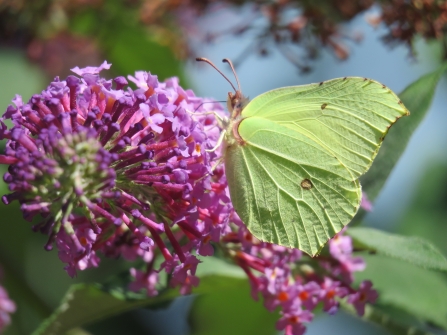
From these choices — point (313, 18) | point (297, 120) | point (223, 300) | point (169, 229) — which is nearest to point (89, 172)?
point (169, 229)

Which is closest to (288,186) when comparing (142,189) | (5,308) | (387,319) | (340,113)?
(340,113)

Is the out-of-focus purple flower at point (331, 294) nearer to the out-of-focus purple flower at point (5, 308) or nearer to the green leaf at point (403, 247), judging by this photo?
the green leaf at point (403, 247)

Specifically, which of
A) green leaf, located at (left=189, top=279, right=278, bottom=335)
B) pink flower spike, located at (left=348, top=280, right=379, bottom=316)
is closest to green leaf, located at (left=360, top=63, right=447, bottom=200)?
pink flower spike, located at (left=348, top=280, right=379, bottom=316)

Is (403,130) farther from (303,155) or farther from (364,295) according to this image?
(364,295)

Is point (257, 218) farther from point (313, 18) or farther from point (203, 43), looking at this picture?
point (203, 43)

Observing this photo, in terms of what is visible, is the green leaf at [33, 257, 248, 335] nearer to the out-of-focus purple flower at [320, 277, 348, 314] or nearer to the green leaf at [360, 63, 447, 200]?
the out-of-focus purple flower at [320, 277, 348, 314]

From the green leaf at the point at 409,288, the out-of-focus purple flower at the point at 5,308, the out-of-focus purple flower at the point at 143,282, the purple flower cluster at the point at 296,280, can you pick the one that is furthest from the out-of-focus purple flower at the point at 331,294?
the out-of-focus purple flower at the point at 5,308
